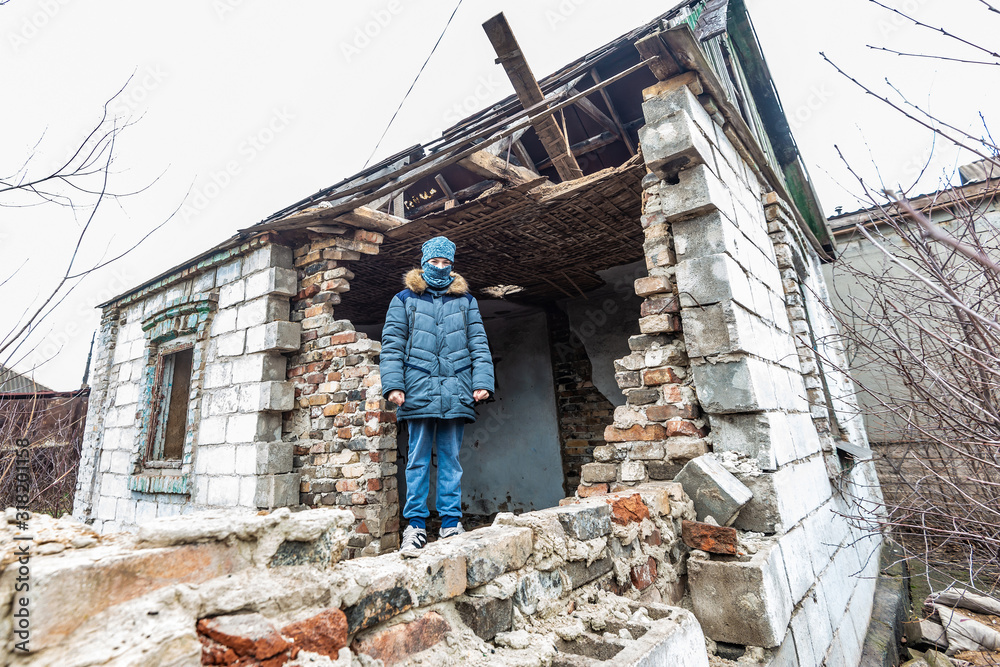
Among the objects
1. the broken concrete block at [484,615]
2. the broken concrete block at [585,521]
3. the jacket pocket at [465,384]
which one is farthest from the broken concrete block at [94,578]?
the jacket pocket at [465,384]

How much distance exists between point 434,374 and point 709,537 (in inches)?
63.3

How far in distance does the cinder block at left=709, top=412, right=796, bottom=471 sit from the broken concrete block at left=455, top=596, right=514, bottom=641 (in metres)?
1.58

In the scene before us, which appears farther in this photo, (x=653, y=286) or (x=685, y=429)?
(x=653, y=286)

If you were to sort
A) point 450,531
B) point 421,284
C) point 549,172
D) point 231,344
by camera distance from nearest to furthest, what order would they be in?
point 450,531, point 421,284, point 231,344, point 549,172

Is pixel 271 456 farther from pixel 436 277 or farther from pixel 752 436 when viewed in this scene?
pixel 752 436

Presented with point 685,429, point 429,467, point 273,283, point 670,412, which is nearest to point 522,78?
point 670,412

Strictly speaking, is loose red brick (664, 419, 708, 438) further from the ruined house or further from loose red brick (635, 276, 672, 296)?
loose red brick (635, 276, 672, 296)

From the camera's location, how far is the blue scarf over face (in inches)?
121

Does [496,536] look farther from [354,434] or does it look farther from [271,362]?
[271,362]

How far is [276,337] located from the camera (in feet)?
13.7

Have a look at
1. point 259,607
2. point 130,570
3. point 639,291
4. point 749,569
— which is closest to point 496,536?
point 259,607

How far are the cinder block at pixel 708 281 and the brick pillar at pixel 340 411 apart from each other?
2.29m

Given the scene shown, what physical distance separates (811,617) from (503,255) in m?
3.53

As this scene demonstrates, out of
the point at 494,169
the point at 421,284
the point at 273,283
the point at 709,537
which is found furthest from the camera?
the point at 273,283
